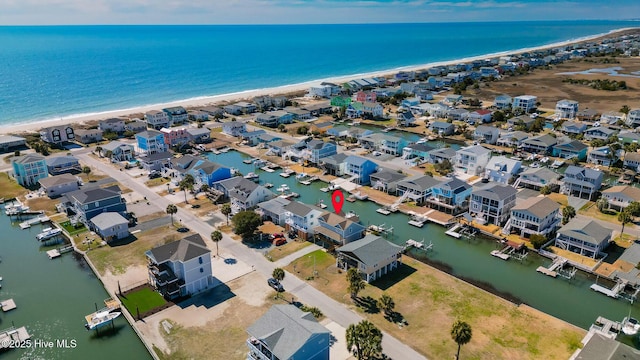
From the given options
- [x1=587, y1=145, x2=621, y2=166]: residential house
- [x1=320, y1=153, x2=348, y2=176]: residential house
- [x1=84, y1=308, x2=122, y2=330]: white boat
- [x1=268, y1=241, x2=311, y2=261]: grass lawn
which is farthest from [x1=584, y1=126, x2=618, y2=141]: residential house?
[x1=84, y1=308, x2=122, y2=330]: white boat

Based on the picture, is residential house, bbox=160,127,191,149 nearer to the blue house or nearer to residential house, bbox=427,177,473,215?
the blue house

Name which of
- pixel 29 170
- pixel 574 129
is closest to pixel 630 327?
pixel 574 129

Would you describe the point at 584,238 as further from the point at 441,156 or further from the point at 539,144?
the point at 539,144

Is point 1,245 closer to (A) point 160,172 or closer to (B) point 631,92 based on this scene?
(A) point 160,172

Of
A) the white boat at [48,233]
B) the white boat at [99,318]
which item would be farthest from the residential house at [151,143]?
the white boat at [99,318]

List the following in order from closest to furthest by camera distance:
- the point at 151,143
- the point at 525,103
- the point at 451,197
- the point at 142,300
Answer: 1. the point at 142,300
2. the point at 451,197
3. the point at 151,143
4. the point at 525,103

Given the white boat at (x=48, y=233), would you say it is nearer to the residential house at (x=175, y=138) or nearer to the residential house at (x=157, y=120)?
the residential house at (x=175, y=138)
